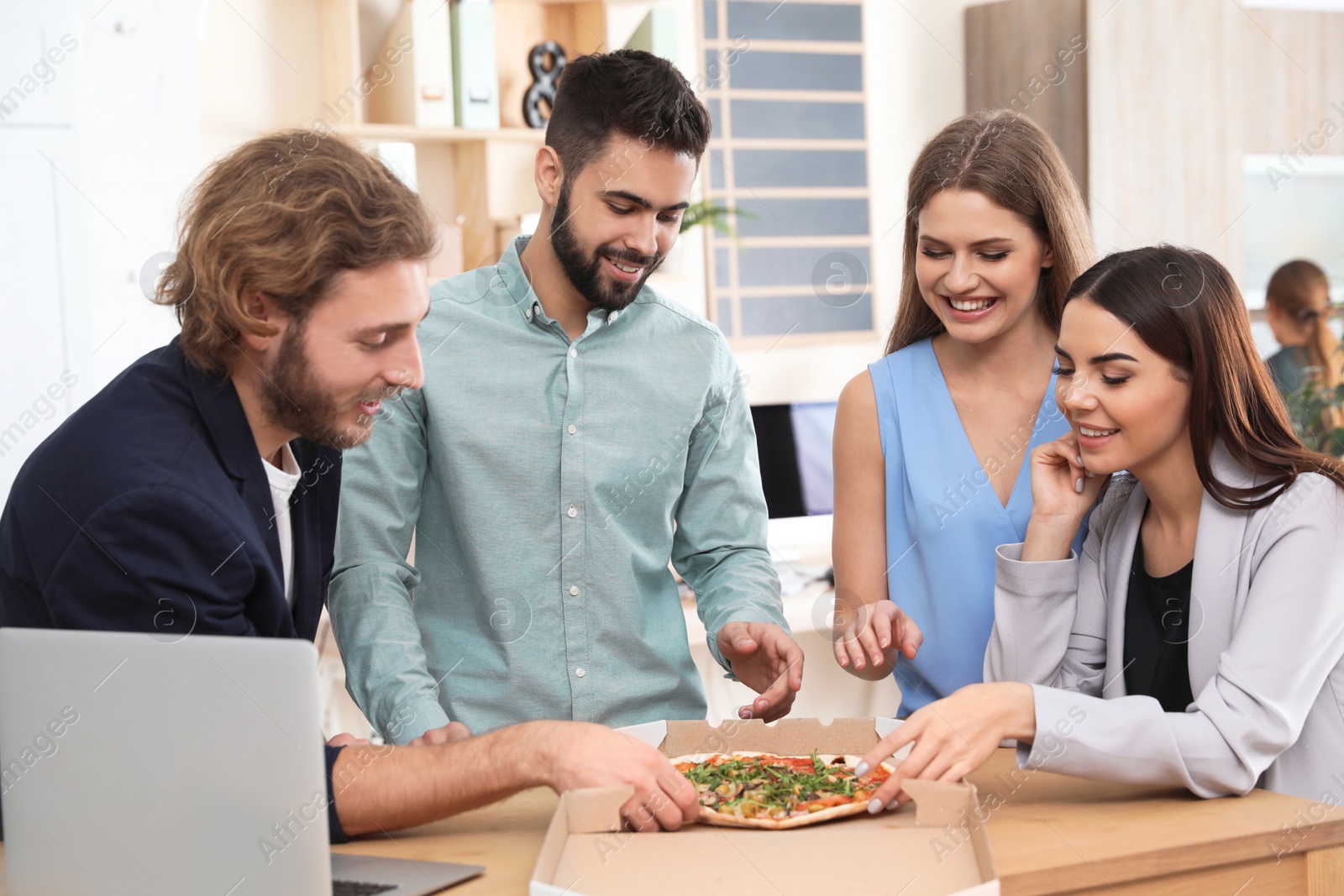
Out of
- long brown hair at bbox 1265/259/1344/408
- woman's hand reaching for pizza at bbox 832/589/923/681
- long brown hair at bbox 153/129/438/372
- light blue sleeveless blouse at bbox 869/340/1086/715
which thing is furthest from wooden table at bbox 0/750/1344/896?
long brown hair at bbox 1265/259/1344/408

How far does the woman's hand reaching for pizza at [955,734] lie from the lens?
127cm

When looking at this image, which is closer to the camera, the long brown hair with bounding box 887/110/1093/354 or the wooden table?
the wooden table

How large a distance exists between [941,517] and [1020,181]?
0.50 m

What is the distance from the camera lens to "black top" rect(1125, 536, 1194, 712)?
1496mm

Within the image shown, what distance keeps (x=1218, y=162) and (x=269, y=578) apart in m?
3.79

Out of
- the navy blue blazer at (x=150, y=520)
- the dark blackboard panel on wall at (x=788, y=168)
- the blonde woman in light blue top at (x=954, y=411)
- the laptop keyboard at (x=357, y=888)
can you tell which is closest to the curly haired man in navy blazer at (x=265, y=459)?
the navy blue blazer at (x=150, y=520)

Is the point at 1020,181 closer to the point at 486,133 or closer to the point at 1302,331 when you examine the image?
the point at 486,133

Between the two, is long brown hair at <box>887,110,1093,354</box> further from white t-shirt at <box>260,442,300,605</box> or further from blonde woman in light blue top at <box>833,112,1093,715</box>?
white t-shirt at <box>260,442,300,605</box>

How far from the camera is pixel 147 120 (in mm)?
3096

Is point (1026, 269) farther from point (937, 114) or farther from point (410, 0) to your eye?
point (937, 114)

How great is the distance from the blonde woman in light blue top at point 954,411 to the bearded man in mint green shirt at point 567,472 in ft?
0.61

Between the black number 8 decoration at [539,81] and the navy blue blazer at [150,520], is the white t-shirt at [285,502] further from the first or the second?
the black number 8 decoration at [539,81]

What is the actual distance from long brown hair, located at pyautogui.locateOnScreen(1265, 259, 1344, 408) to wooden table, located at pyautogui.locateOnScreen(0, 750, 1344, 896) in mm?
3337

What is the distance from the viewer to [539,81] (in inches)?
138
